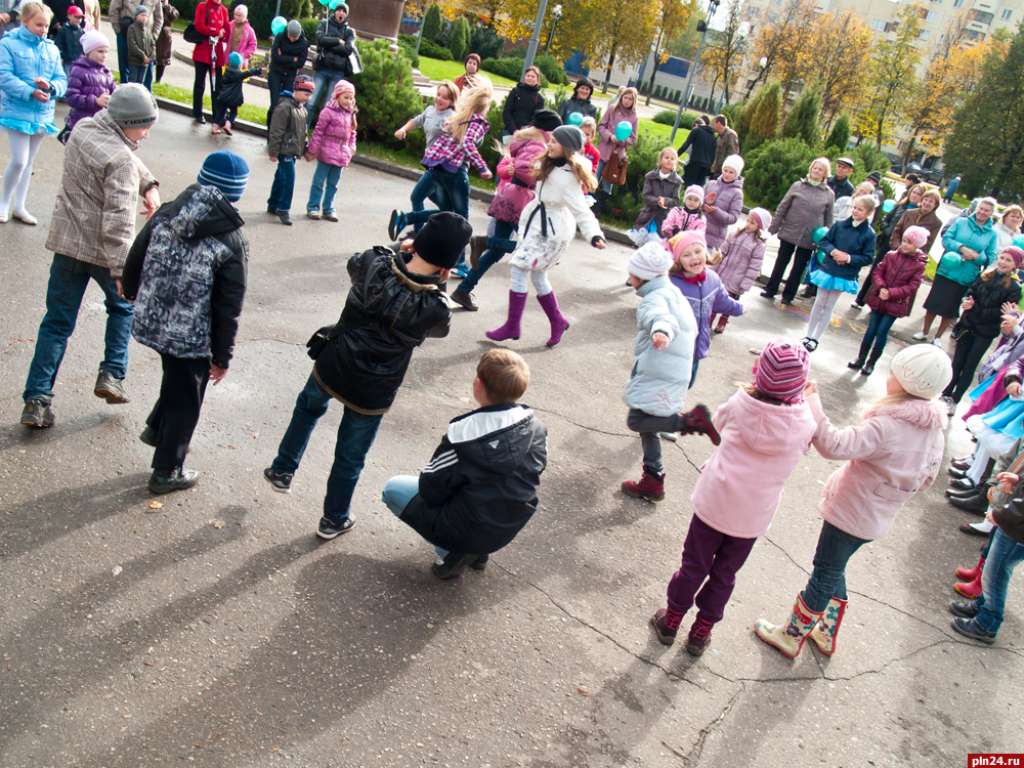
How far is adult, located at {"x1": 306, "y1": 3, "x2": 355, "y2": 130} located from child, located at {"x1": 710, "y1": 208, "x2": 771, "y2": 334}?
7100 millimetres

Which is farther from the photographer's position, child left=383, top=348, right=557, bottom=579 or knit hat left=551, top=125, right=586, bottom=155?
knit hat left=551, top=125, right=586, bottom=155

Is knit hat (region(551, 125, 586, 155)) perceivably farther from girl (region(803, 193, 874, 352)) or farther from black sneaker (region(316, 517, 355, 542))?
black sneaker (region(316, 517, 355, 542))

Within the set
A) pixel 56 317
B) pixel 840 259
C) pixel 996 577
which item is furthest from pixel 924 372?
pixel 840 259

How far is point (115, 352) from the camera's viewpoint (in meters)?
5.31

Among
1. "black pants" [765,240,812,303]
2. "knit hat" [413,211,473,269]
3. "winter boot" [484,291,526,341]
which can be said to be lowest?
"winter boot" [484,291,526,341]

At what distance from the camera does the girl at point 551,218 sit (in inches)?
298

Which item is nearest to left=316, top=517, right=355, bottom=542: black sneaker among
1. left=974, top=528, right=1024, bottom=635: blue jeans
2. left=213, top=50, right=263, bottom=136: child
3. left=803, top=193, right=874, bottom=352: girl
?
left=974, top=528, right=1024, bottom=635: blue jeans

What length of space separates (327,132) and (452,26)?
38.6 m

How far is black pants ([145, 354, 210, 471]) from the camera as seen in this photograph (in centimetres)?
443

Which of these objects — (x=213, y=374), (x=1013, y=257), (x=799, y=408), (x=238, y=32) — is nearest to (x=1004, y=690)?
(x=799, y=408)

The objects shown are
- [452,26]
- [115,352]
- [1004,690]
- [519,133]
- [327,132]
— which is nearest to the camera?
[1004,690]

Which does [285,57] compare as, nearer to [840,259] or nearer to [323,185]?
[323,185]

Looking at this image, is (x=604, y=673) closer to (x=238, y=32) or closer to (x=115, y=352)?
(x=115, y=352)

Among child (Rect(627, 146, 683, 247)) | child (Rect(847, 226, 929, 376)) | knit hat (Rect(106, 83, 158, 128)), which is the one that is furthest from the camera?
child (Rect(627, 146, 683, 247))
